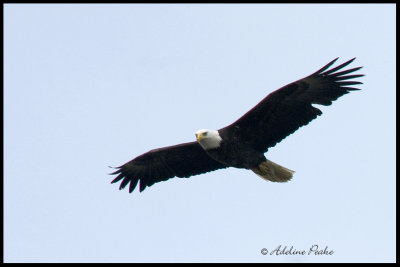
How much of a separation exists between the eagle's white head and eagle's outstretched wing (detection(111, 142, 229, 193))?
2.53 feet

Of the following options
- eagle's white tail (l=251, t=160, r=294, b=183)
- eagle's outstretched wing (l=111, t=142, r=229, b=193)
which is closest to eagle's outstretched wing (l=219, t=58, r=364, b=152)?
eagle's white tail (l=251, t=160, r=294, b=183)

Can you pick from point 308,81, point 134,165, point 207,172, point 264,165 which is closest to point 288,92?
point 308,81

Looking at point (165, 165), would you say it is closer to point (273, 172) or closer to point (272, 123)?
point (273, 172)

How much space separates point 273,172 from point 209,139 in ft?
3.96

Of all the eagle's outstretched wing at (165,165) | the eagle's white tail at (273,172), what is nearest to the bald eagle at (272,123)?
the eagle's white tail at (273,172)

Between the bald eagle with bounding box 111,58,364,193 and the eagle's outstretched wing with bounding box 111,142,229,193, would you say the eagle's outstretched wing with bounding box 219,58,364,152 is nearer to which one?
the bald eagle with bounding box 111,58,364,193

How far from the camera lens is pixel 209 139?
12742 mm

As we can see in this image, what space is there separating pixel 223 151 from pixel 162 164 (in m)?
1.72

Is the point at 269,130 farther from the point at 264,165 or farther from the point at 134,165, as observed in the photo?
the point at 134,165

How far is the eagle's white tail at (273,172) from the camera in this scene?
511 inches

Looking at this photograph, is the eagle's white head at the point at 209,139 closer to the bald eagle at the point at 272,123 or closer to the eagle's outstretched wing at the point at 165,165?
the bald eagle at the point at 272,123

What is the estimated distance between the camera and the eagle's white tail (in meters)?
13.0

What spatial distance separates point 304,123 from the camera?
12727mm

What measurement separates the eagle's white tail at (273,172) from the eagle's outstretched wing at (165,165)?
0.85 meters
